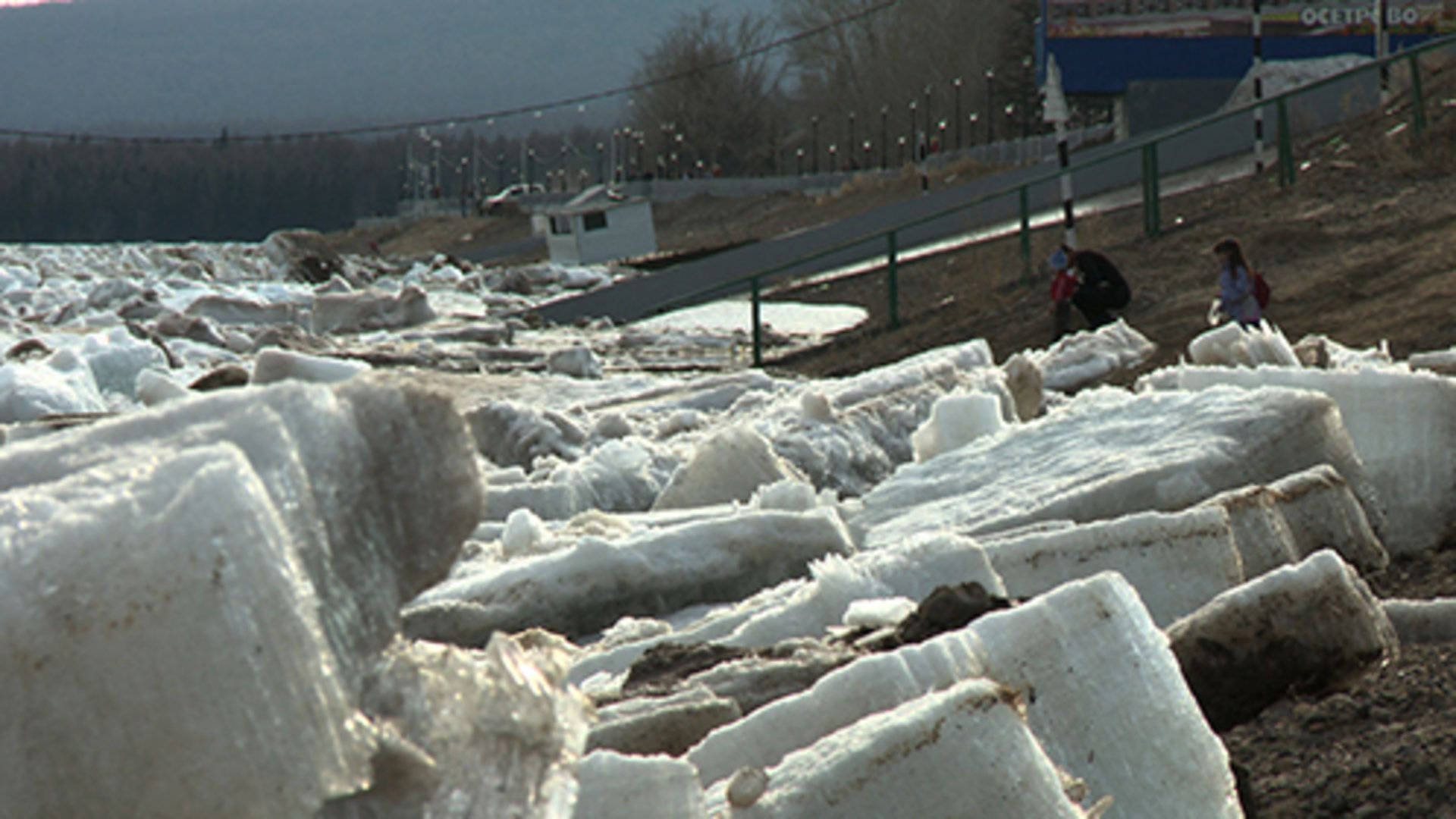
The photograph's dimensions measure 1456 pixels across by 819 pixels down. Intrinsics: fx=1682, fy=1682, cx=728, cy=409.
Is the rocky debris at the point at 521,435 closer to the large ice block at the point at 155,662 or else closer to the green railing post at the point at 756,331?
the large ice block at the point at 155,662

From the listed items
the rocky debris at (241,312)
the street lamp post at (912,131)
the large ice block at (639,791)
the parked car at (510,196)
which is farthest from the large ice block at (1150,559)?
the parked car at (510,196)

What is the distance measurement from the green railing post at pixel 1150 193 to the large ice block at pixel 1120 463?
13.0 meters

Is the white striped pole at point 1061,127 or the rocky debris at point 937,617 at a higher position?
the white striped pole at point 1061,127

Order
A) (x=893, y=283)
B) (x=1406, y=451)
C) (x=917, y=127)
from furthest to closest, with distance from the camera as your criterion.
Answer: (x=917, y=127) → (x=893, y=283) → (x=1406, y=451)

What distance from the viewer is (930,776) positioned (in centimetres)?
164

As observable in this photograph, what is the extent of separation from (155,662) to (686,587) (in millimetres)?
2258

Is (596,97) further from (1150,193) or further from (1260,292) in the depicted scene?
(1260,292)

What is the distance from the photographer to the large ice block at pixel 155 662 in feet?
3.31

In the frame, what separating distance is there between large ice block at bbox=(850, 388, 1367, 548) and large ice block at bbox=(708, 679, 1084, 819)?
6.11 feet

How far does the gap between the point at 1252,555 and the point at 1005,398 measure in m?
2.67

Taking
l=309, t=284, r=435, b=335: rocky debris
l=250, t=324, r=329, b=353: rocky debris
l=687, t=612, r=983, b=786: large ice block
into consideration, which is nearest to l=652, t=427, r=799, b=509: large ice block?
l=687, t=612, r=983, b=786: large ice block

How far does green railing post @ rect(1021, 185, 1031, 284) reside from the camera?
16.7 m

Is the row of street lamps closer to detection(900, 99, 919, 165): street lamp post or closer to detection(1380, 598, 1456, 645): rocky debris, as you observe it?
detection(900, 99, 919, 165): street lamp post

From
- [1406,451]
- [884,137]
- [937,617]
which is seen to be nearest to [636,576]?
[937,617]
